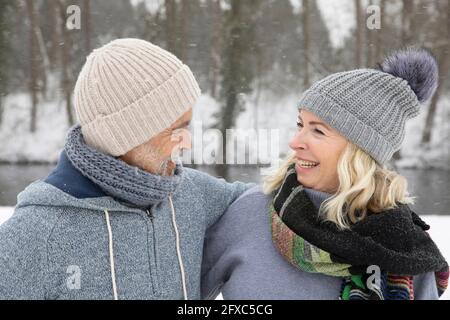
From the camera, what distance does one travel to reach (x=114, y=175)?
153cm

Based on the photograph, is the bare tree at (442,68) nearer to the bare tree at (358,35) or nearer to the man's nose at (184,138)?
the bare tree at (358,35)

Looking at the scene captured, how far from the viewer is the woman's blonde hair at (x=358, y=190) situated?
5.83ft

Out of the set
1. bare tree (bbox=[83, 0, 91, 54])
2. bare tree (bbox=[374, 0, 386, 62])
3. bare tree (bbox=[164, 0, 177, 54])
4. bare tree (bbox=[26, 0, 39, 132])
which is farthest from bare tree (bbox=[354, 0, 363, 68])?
bare tree (bbox=[26, 0, 39, 132])

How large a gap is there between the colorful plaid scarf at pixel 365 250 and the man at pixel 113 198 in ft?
1.21

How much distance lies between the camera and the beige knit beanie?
1551 mm

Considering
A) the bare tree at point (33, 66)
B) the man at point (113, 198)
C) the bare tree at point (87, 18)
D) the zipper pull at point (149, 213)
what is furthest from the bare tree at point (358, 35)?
the zipper pull at point (149, 213)

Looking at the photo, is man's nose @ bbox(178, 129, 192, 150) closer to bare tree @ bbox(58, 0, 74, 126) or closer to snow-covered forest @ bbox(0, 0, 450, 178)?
snow-covered forest @ bbox(0, 0, 450, 178)

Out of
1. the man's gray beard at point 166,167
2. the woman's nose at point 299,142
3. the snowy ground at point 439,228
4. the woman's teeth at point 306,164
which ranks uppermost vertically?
the woman's nose at point 299,142

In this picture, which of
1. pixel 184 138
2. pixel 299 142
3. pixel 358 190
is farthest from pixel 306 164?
pixel 184 138

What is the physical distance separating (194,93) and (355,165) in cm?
56

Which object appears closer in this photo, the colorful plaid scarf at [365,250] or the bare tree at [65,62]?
the colorful plaid scarf at [365,250]

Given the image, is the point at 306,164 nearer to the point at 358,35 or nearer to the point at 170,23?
the point at 170,23

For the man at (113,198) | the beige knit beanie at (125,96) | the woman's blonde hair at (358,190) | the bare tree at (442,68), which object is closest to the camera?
the man at (113,198)
